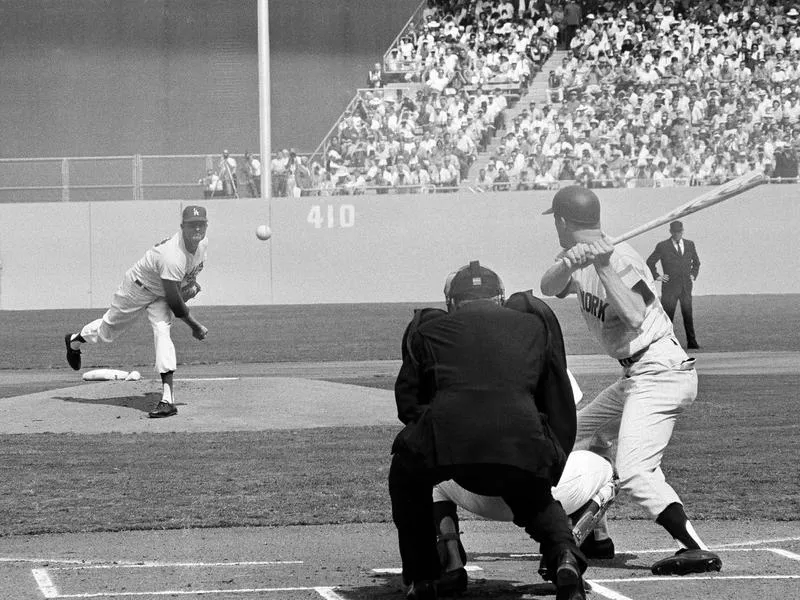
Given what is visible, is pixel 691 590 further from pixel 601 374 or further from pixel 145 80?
pixel 145 80

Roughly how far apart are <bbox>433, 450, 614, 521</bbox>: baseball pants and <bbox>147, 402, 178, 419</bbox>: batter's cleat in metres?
6.35

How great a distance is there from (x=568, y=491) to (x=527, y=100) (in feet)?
91.2

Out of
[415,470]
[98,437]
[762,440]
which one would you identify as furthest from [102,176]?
[415,470]

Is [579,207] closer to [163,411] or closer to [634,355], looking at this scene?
[634,355]

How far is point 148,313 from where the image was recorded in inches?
465

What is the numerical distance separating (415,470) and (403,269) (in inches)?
1026

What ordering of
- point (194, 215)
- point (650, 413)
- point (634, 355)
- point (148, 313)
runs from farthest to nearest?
point (148, 313) → point (194, 215) → point (634, 355) → point (650, 413)

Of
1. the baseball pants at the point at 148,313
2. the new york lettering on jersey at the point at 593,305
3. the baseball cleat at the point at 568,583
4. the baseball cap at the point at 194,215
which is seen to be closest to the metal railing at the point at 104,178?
the baseball pants at the point at 148,313

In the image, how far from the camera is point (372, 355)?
61.4 ft

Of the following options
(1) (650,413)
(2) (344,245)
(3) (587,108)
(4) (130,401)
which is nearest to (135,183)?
(2) (344,245)

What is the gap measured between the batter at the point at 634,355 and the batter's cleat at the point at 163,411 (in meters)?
6.27

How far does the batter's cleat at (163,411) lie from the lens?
11.4m

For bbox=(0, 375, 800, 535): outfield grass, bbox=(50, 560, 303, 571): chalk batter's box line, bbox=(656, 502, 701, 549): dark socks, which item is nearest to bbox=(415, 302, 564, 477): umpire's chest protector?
bbox=(656, 502, 701, 549): dark socks

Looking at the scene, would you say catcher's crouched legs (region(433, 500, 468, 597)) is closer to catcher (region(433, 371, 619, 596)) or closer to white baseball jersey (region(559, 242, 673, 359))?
A: catcher (region(433, 371, 619, 596))
